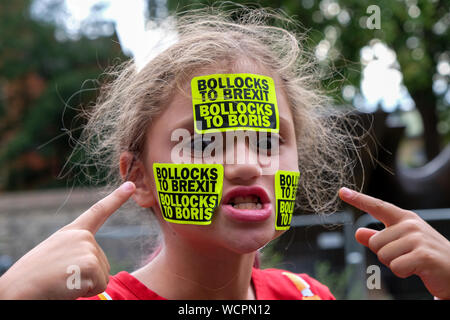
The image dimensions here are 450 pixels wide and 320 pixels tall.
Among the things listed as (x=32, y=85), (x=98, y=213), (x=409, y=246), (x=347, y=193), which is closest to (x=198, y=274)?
(x=98, y=213)

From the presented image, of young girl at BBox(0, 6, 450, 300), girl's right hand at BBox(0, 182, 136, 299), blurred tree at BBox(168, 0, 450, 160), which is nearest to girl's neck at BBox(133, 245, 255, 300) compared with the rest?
young girl at BBox(0, 6, 450, 300)

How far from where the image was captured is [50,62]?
1498 cm

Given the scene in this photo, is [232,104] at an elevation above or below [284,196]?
above

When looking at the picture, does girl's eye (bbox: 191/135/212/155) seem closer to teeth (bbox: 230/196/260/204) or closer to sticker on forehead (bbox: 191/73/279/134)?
sticker on forehead (bbox: 191/73/279/134)

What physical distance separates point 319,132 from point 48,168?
587 inches

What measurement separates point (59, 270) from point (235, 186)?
21.3 inches

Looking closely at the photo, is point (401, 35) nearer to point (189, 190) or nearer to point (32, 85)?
point (189, 190)

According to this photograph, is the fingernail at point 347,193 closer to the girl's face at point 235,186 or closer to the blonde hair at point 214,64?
the girl's face at point 235,186

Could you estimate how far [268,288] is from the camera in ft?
6.05

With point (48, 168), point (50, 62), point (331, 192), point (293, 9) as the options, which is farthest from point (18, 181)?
point (331, 192)

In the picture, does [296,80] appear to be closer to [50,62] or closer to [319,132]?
[319,132]

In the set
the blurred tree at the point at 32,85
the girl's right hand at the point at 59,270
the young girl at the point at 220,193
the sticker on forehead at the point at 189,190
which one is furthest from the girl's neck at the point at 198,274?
the blurred tree at the point at 32,85

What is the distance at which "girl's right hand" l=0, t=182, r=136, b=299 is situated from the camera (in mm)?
1151

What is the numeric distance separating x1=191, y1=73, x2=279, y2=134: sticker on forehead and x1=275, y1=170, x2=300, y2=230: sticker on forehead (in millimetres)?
154
